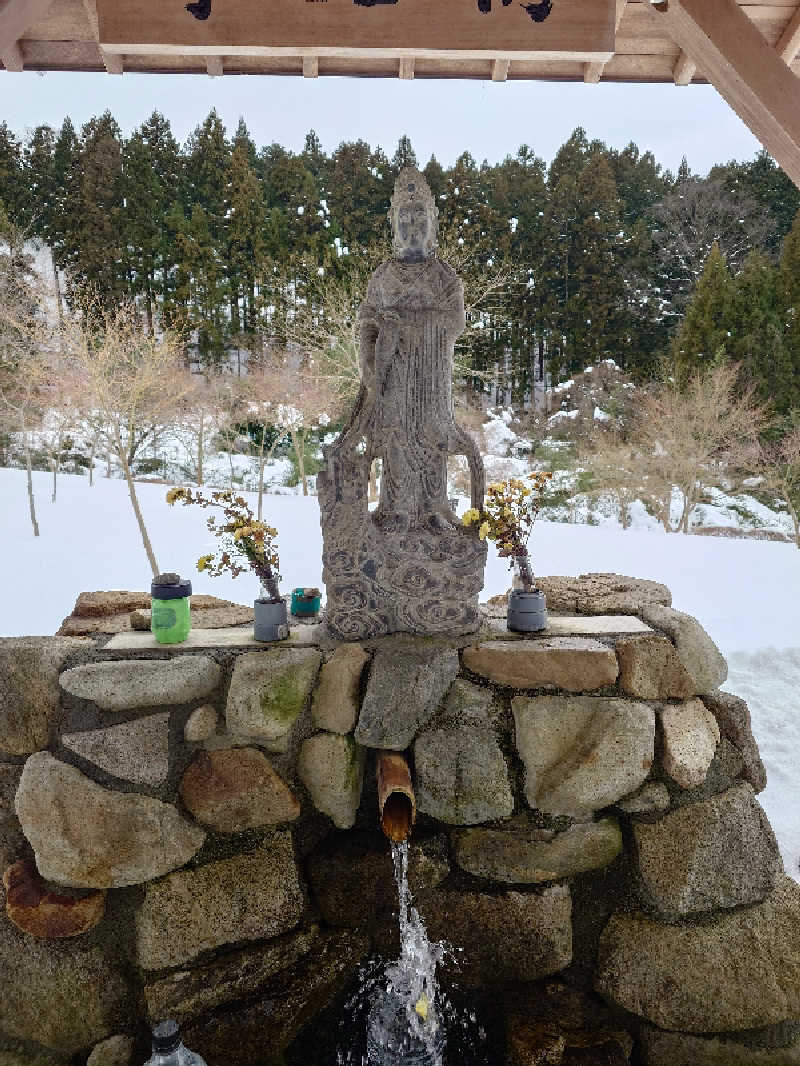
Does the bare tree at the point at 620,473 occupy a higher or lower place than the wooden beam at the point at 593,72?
lower

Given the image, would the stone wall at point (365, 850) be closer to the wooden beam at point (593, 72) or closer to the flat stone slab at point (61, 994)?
the flat stone slab at point (61, 994)

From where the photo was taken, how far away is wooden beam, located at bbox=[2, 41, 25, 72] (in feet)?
8.77

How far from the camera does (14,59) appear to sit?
2.70m

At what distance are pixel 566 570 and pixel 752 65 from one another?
439cm

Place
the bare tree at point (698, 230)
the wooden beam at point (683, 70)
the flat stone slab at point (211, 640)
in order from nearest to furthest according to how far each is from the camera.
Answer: the flat stone slab at point (211, 640) → the wooden beam at point (683, 70) → the bare tree at point (698, 230)

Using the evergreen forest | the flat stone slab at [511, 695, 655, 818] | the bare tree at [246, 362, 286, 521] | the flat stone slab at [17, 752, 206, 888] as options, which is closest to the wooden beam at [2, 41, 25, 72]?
the flat stone slab at [17, 752, 206, 888]

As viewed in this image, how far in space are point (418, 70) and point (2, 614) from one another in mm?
4971

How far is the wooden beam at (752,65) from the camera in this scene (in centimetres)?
212

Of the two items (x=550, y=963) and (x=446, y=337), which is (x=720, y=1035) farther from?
(x=446, y=337)

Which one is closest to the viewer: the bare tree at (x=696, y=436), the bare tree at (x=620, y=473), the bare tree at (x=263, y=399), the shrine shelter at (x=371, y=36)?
Result: the shrine shelter at (x=371, y=36)

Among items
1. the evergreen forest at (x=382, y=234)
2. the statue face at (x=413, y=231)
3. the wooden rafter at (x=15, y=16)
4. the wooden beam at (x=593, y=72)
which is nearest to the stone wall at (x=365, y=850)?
the statue face at (x=413, y=231)

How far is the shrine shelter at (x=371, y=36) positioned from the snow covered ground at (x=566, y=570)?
2.96 metres

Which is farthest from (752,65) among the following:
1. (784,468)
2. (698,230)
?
(698,230)

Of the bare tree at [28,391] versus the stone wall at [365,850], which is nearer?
the stone wall at [365,850]
